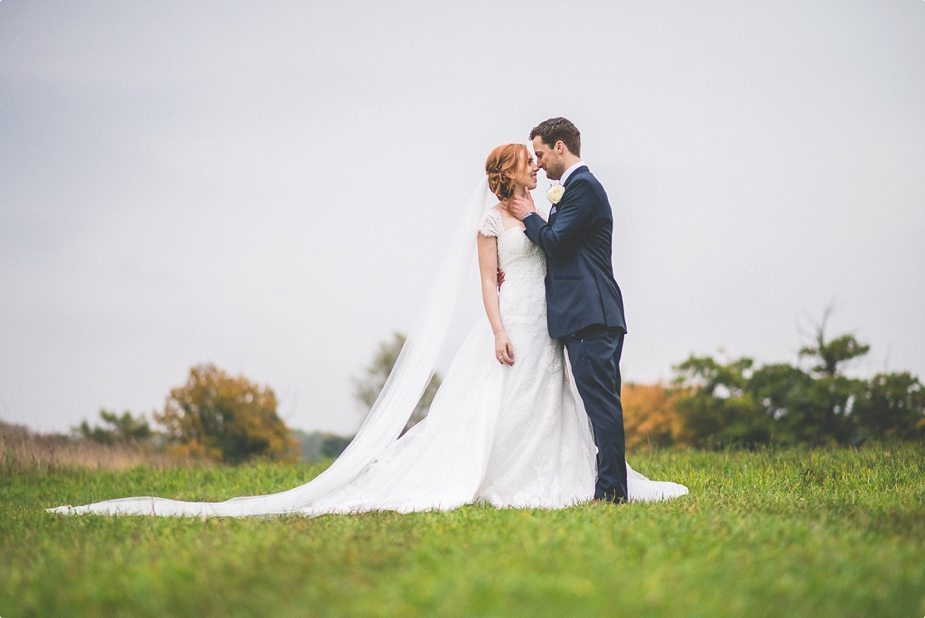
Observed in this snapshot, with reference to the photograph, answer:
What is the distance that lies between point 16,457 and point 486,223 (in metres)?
8.88

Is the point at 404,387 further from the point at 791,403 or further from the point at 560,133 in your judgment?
the point at 791,403

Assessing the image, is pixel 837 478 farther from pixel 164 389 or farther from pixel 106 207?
pixel 164 389

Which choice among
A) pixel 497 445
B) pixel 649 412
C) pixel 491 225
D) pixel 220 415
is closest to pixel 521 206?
pixel 491 225

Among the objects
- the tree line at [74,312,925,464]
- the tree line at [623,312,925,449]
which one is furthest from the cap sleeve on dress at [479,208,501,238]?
the tree line at [623,312,925,449]

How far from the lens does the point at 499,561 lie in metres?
3.41

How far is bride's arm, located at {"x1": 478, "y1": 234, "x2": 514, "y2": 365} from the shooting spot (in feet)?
20.9

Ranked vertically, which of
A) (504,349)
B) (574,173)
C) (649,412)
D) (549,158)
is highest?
(549,158)

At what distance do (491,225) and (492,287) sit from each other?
52cm

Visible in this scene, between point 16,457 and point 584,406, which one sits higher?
point 584,406

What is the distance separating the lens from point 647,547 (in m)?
3.74

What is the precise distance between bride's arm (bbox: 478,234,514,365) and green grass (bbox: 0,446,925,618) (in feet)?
4.77

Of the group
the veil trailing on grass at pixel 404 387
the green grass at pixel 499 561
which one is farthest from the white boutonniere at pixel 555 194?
the green grass at pixel 499 561

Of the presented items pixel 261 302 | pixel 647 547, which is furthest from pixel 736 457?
pixel 261 302

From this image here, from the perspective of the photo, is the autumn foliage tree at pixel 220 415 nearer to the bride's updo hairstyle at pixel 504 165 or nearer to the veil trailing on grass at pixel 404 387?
the veil trailing on grass at pixel 404 387
